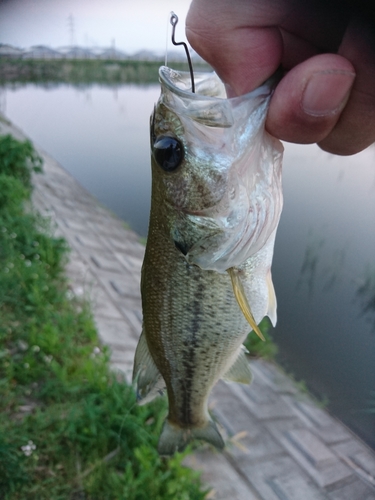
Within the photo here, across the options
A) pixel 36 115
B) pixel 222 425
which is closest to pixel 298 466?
pixel 222 425

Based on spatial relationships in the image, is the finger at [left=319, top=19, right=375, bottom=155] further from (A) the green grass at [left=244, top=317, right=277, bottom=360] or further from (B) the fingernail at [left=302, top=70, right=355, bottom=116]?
(A) the green grass at [left=244, top=317, right=277, bottom=360]

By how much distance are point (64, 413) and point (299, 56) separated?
2.45 meters

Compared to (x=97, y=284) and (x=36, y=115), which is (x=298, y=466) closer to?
(x=97, y=284)

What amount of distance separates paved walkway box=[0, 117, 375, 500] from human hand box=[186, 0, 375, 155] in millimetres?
2334

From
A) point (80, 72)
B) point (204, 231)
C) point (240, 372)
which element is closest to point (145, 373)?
point (240, 372)

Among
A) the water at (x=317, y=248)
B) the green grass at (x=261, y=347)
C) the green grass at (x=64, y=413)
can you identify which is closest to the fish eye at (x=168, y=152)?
the green grass at (x=64, y=413)

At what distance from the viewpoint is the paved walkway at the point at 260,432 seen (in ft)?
Result: 8.79

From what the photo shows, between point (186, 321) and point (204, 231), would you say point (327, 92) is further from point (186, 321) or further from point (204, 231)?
point (186, 321)

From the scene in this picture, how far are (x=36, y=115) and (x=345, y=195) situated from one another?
527 inches

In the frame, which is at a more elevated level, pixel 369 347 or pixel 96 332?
pixel 96 332

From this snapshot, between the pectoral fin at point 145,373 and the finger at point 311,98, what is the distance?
1.02 m

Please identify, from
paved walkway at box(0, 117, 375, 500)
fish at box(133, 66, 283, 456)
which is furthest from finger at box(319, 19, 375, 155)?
paved walkway at box(0, 117, 375, 500)

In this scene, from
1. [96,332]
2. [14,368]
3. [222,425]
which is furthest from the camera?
[96,332]

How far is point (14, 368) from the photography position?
2.72m
